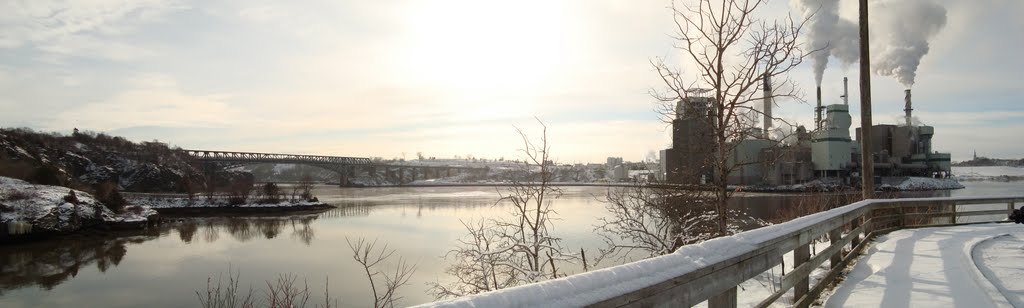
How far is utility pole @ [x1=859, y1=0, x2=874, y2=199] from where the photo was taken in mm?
12211

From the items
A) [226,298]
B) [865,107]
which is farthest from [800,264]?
[226,298]

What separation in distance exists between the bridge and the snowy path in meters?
94.8

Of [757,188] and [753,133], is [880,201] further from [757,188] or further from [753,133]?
[757,188]

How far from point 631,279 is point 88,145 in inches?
3713

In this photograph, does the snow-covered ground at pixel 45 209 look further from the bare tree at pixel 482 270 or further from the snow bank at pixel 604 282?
the snow bank at pixel 604 282

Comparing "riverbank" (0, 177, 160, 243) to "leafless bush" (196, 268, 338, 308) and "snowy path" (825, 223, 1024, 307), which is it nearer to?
"leafless bush" (196, 268, 338, 308)

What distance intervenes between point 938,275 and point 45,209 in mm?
43655

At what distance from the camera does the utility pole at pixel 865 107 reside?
12211 millimetres

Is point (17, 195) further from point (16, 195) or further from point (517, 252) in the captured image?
point (517, 252)

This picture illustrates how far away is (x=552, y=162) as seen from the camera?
1150 cm

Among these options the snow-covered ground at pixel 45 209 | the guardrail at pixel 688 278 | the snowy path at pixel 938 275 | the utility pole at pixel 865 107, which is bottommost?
the snow-covered ground at pixel 45 209

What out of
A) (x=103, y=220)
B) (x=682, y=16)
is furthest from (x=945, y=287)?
(x=103, y=220)

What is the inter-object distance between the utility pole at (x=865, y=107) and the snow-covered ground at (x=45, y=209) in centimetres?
4035

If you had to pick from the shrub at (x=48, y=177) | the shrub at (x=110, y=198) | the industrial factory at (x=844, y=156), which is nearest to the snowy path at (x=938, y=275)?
the shrub at (x=110, y=198)
